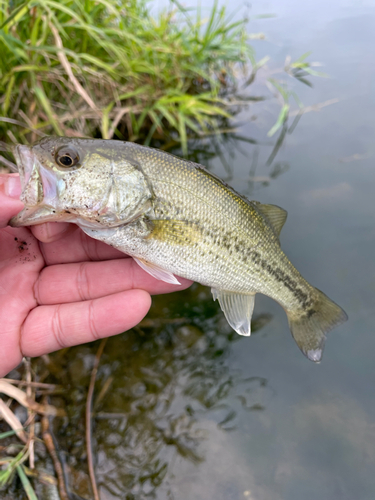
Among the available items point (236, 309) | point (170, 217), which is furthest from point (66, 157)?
point (236, 309)

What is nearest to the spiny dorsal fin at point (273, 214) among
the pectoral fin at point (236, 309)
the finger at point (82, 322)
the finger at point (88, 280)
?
the pectoral fin at point (236, 309)

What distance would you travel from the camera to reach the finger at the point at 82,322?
2.20 meters

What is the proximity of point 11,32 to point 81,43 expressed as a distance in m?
0.88

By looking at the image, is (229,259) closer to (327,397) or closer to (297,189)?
(327,397)

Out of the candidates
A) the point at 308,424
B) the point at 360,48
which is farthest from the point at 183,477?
the point at 360,48

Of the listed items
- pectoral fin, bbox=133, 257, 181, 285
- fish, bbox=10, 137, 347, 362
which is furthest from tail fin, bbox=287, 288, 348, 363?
pectoral fin, bbox=133, 257, 181, 285

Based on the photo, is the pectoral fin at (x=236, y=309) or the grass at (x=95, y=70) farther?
the grass at (x=95, y=70)

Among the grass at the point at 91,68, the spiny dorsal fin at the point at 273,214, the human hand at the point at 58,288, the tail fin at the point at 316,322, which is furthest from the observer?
the grass at the point at 91,68

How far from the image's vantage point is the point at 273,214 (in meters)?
2.57

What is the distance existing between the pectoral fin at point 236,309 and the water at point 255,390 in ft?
2.36

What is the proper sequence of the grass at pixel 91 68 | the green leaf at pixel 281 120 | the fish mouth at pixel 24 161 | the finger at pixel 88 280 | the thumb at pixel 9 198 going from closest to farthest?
the fish mouth at pixel 24 161 < the thumb at pixel 9 198 < the finger at pixel 88 280 < the grass at pixel 91 68 < the green leaf at pixel 281 120

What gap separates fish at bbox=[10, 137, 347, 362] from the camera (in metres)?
1.91

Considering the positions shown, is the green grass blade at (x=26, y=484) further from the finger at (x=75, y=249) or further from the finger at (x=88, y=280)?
the finger at (x=75, y=249)

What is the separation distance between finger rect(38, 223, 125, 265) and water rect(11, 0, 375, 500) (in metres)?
1.05
